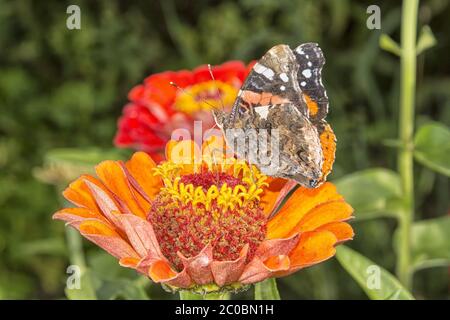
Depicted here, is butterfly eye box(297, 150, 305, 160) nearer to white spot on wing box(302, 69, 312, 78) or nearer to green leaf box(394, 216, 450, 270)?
white spot on wing box(302, 69, 312, 78)

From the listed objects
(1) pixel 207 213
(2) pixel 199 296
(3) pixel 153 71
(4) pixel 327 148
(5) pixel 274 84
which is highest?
(3) pixel 153 71

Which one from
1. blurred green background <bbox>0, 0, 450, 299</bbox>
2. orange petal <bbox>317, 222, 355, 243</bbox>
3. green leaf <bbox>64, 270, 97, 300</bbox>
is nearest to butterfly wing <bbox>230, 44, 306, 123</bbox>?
orange petal <bbox>317, 222, 355, 243</bbox>

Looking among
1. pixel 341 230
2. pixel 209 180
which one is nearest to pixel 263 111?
pixel 209 180

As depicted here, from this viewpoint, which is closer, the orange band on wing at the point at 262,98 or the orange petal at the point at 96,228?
the orange petal at the point at 96,228

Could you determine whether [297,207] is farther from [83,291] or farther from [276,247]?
[83,291]

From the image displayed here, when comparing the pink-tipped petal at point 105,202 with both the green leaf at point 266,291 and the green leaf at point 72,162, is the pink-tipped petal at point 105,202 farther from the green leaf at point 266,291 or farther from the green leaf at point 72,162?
the green leaf at point 72,162

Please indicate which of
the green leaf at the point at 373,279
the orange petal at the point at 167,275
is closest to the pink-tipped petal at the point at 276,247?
the orange petal at the point at 167,275

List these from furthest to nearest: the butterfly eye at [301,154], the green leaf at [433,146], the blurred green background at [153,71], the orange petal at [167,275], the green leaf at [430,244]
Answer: the blurred green background at [153,71]
the green leaf at [430,244]
the green leaf at [433,146]
the butterfly eye at [301,154]
the orange petal at [167,275]
